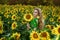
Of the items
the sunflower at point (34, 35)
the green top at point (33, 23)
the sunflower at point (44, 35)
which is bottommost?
the green top at point (33, 23)

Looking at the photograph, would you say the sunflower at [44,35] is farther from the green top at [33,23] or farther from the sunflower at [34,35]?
the green top at [33,23]

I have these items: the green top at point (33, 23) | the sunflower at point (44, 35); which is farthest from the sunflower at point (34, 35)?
the green top at point (33, 23)

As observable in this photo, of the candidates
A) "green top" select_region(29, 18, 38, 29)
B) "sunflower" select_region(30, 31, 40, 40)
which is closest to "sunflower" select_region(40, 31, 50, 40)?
"sunflower" select_region(30, 31, 40, 40)

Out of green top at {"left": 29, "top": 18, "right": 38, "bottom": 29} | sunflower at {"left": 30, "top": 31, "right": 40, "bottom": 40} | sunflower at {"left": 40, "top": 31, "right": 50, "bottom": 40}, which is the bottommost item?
green top at {"left": 29, "top": 18, "right": 38, "bottom": 29}

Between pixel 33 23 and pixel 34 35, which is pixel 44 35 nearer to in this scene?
pixel 34 35

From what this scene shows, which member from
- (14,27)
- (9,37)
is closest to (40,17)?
(14,27)

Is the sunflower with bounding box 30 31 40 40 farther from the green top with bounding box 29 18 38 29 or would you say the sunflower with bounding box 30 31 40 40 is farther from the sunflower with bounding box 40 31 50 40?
the green top with bounding box 29 18 38 29

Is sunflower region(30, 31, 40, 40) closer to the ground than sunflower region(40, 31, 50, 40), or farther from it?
closer to the ground

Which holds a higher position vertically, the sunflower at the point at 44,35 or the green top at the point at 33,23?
the sunflower at the point at 44,35

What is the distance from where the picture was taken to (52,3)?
1462 centimetres

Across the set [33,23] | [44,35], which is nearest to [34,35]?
[44,35]

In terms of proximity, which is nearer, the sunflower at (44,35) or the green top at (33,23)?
the sunflower at (44,35)

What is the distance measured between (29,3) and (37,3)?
1.74 ft

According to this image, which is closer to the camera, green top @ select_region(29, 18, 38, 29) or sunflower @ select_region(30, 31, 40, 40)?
sunflower @ select_region(30, 31, 40, 40)
